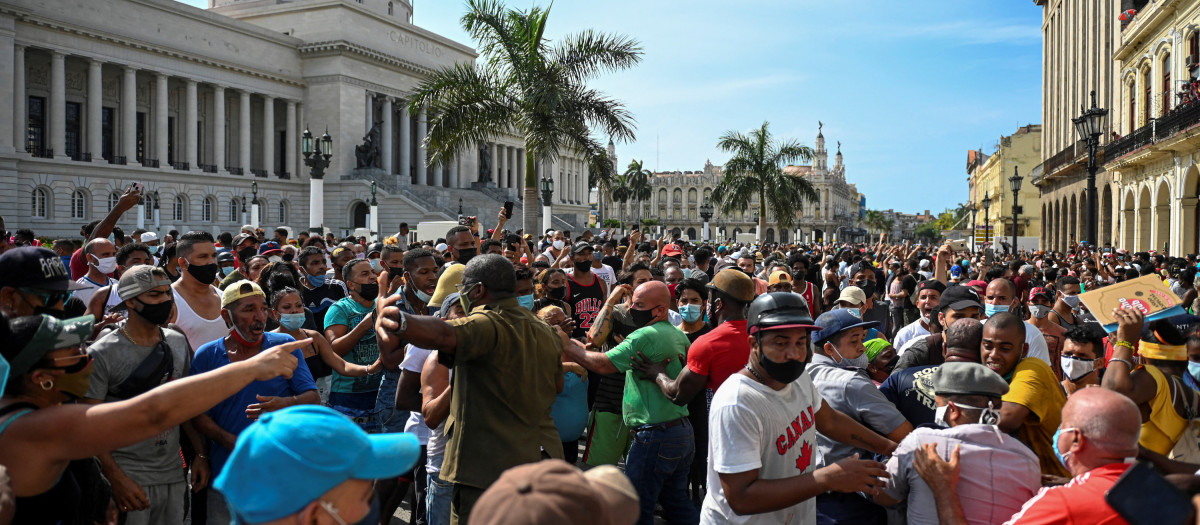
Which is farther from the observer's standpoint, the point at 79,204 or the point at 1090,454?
the point at 79,204

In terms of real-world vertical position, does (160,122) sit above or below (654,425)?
above

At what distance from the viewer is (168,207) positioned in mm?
47781

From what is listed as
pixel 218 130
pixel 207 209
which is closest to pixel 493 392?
pixel 207 209

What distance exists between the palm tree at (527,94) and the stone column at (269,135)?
3816cm

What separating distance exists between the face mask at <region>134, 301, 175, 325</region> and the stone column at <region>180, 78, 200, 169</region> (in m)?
50.7

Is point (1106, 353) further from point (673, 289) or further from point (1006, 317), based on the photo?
point (673, 289)

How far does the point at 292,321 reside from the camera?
5656mm

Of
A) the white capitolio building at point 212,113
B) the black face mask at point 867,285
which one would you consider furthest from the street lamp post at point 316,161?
the white capitolio building at point 212,113

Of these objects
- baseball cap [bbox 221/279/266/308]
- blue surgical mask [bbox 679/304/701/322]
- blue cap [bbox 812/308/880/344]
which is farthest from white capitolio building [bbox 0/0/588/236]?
blue cap [bbox 812/308/880/344]

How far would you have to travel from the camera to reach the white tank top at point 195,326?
5551 mm

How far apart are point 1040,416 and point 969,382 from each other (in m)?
0.74

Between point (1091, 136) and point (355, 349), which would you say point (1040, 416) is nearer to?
point (355, 349)

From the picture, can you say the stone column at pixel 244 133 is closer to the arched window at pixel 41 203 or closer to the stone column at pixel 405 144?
the stone column at pixel 405 144

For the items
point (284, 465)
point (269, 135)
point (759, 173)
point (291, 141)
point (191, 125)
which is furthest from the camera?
point (291, 141)
